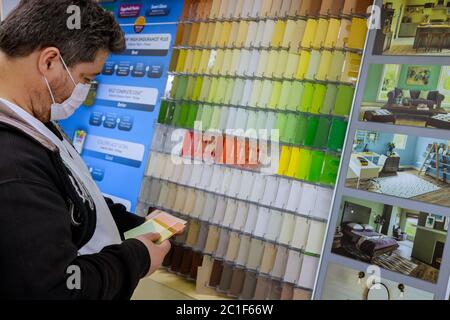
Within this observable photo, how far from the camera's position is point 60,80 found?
127 cm

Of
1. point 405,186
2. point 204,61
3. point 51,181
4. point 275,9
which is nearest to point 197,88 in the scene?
point 204,61

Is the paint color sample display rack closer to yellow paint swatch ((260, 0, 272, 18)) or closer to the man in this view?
yellow paint swatch ((260, 0, 272, 18))

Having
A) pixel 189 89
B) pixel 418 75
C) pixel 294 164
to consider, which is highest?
pixel 418 75

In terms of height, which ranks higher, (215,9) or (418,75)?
(215,9)

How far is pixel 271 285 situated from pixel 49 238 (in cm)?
265

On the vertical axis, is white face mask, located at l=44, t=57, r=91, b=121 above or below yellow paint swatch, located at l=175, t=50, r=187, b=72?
below

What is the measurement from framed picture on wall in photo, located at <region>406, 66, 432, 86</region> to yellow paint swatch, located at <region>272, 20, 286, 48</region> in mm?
1064

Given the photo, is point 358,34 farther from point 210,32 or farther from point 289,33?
point 210,32

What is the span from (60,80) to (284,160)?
7.78 feet

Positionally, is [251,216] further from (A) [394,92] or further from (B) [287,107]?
(A) [394,92]

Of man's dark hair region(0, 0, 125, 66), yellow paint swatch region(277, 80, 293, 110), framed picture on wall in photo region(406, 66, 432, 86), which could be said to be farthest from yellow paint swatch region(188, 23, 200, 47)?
man's dark hair region(0, 0, 125, 66)

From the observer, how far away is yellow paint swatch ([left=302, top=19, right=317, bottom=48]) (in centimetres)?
338

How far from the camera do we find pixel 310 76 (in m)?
3.36
